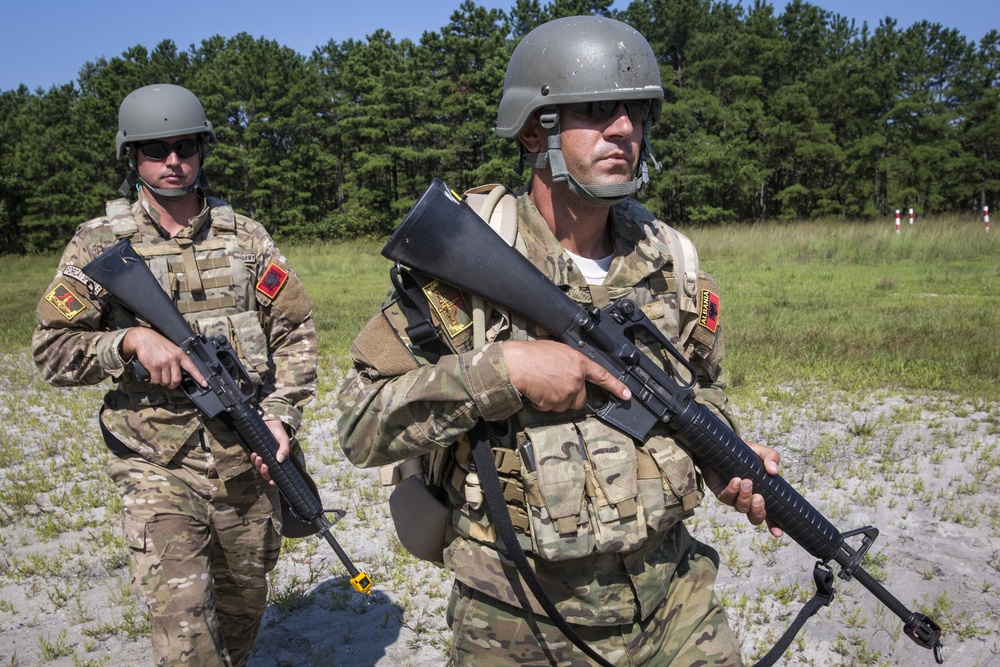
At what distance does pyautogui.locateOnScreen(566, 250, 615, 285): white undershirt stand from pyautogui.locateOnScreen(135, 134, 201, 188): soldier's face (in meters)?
1.99

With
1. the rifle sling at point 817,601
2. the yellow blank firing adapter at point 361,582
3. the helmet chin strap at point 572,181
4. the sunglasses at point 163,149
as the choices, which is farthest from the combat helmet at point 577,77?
the sunglasses at point 163,149

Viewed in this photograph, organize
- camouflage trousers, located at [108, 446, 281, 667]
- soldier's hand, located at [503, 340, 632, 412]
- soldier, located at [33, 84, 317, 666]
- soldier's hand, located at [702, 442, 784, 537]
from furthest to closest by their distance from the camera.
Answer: soldier, located at [33, 84, 317, 666], camouflage trousers, located at [108, 446, 281, 667], soldier's hand, located at [702, 442, 784, 537], soldier's hand, located at [503, 340, 632, 412]

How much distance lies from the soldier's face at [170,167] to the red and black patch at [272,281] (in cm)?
49

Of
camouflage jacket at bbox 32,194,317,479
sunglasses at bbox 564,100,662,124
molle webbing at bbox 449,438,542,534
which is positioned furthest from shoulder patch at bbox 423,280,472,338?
camouflage jacket at bbox 32,194,317,479

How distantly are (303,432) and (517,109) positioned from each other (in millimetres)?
5537

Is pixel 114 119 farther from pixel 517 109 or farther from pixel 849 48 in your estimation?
pixel 517 109

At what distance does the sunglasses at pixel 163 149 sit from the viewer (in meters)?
3.50

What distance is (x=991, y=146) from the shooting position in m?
39.5

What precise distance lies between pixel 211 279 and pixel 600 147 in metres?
1.98

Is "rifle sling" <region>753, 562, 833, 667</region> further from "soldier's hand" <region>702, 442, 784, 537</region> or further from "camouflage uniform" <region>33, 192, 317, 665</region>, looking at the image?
"camouflage uniform" <region>33, 192, 317, 665</region>

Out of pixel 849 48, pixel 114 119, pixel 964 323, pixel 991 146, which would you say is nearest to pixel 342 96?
pixel 114 119

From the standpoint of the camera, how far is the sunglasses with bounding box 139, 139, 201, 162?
11.5ft

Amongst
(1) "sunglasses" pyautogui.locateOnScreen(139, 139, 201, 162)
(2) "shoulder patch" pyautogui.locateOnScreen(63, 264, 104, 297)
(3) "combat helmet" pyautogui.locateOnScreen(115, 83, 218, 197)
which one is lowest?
(2) "shoulder patch" pyautogui.locateOnScreen(63, 264, 104, 297)

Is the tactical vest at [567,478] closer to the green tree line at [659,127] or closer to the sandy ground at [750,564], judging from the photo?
the sandy ground at [750,564]
